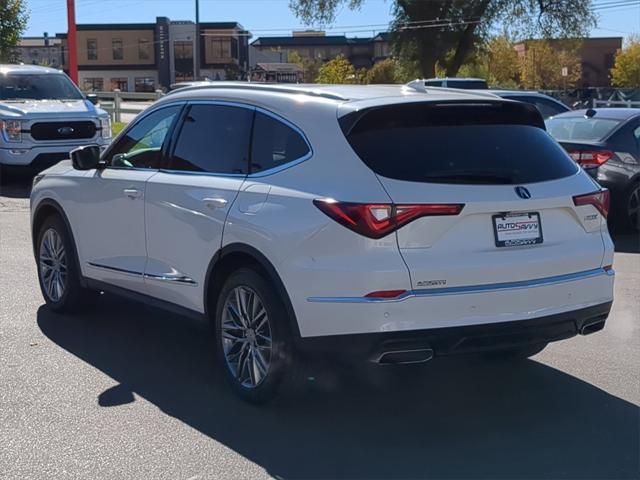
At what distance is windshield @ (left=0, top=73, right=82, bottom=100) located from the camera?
52.6 ft

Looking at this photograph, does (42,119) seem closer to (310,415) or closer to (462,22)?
(310,415)

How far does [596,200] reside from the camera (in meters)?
5.18

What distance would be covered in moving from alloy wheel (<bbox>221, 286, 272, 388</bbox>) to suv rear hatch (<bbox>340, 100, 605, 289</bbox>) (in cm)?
102

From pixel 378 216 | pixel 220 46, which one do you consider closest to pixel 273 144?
pixel 378 216

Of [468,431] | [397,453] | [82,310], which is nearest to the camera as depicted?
[397,453]

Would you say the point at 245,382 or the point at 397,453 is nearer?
the point at 397,453

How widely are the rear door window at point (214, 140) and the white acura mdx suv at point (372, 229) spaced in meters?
0.01

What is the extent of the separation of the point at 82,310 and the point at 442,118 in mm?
3657

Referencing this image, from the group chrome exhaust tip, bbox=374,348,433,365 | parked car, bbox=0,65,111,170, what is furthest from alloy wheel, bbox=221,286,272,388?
parked car, bbox=0,65,111,170

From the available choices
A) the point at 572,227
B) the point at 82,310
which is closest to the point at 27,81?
the point at 82,310

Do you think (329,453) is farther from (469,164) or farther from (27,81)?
(27,81)

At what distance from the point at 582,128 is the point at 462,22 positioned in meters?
35.0

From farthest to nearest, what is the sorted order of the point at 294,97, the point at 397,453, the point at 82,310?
1. the point at 82,310
2. the point at 294,97
3. the point at 397,453

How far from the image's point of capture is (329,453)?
455 cm
